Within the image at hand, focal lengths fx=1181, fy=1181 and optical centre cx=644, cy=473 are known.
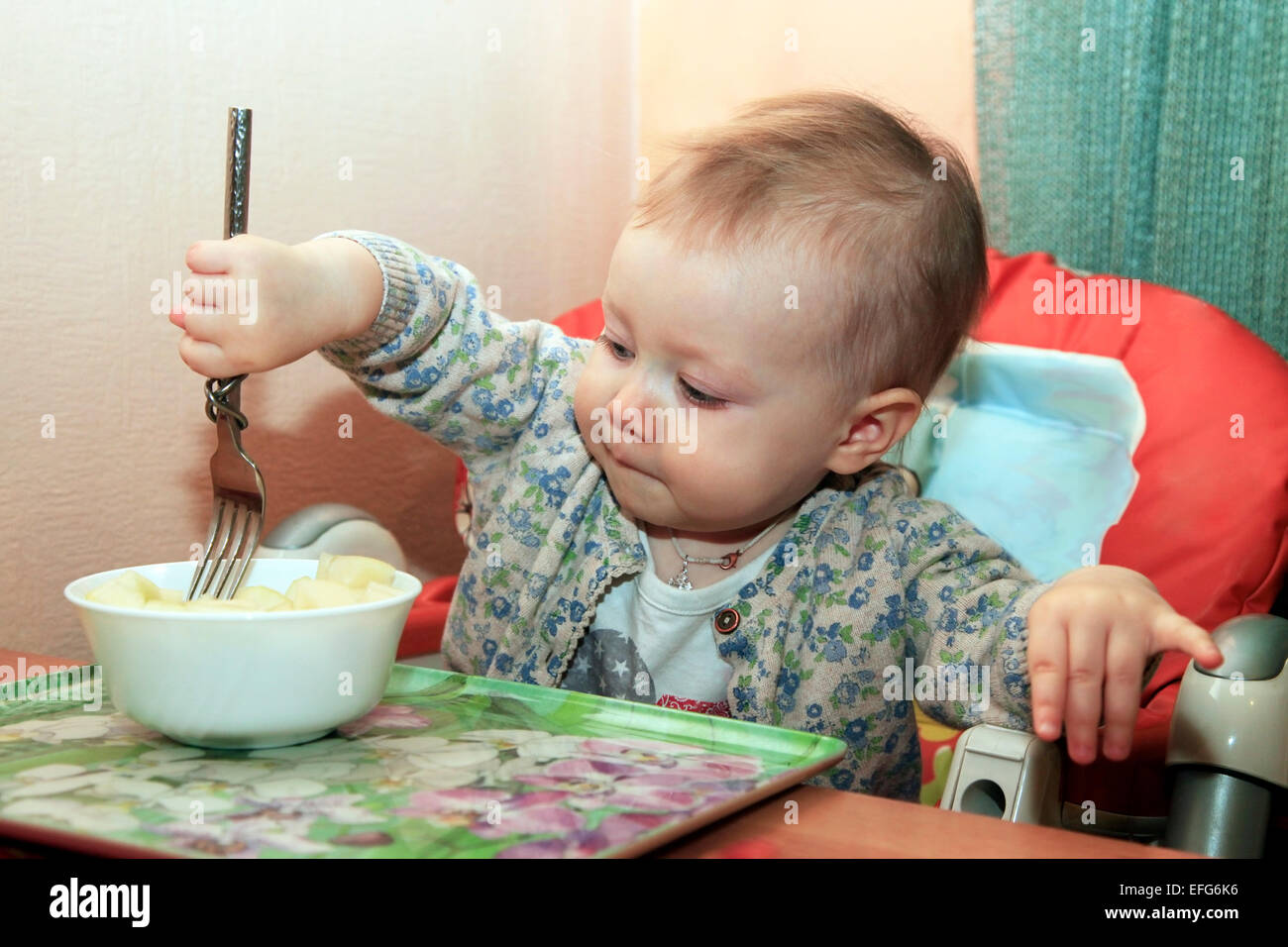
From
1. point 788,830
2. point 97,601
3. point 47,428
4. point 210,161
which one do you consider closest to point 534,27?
point 210,161

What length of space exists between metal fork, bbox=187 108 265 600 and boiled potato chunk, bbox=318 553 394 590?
0.05 meters

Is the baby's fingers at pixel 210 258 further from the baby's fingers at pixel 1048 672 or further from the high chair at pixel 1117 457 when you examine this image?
the baby's fingers at pixel 1048 672

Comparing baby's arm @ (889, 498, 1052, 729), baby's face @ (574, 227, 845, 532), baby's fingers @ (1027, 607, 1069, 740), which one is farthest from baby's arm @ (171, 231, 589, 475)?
baby's fingers @ (1027, 607, 1069, 740)

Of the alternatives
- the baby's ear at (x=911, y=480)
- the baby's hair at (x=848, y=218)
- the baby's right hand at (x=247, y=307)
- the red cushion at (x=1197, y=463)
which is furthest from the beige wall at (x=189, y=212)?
the red cushion at (x=1197, y=463)

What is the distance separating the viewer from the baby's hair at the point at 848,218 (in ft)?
2.78

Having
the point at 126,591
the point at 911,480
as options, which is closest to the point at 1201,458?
the point at 911,480

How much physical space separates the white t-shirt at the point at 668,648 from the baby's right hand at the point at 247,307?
36 centimetres

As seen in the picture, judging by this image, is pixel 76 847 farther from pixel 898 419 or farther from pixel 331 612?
pixel 898 419

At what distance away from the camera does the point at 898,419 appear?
0.94m

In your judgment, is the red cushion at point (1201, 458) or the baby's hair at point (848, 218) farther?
the red cushion at point (1201, 458)

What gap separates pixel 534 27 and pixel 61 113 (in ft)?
2.36

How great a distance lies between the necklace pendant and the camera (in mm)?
980

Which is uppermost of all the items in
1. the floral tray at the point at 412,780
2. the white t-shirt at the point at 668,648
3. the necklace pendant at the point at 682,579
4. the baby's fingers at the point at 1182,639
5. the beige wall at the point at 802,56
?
the beige wall at the point at 802,56

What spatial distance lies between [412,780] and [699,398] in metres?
0.42
